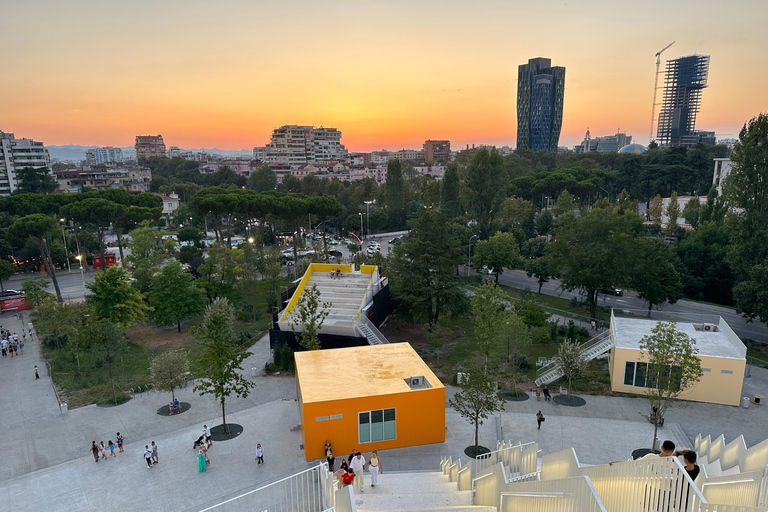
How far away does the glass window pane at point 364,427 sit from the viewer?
58.1 feet

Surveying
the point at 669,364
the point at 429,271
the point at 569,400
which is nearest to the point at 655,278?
the point at 569,400

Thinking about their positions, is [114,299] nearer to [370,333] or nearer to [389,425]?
[370,333]

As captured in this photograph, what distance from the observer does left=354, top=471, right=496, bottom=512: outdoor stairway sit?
13.0 meters

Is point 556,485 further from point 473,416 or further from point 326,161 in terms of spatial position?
point 326,161

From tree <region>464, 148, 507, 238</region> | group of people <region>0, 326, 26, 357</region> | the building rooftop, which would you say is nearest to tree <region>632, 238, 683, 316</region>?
the building rooftop

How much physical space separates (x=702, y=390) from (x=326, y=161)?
578ft

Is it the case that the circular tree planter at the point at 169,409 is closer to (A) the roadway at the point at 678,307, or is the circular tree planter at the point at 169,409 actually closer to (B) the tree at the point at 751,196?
(A) the roadway at the point at 678,307

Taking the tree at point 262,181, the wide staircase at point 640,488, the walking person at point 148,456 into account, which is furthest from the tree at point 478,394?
the tree at point 262,181

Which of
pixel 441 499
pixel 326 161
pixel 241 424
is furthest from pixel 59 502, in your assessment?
pixel 326 161

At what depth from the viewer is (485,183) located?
2373 inches

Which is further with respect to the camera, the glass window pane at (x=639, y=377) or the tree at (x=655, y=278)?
the tree at (x=655, y=278)

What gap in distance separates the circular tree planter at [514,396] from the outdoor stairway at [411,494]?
26.8 ft

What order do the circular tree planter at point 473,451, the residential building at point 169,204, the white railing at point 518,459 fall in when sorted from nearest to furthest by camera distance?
the white railing at point 518,459, the circular tree planter at point 473,451, the residential building at point 169,204

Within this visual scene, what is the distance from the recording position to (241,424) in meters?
20.2
